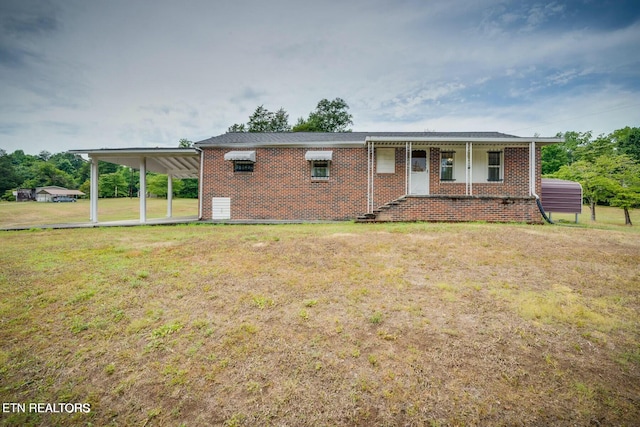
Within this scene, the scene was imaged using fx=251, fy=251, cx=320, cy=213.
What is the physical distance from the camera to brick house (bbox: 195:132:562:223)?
11.9 m

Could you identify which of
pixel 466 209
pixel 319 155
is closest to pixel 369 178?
pixel 319 155

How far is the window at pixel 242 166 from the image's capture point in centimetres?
1262

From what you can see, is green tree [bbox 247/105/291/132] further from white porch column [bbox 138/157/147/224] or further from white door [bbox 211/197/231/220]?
white door [bbox 211/197/231/220]

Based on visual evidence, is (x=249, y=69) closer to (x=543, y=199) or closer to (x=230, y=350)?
(x=543, y=199)

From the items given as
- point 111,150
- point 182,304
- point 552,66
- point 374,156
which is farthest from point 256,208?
point 552,66

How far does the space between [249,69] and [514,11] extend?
61.1ft

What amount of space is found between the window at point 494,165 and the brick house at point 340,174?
0.13 feet

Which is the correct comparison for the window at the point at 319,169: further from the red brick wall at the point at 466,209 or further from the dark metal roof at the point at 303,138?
the red brick wall at the point at 466,209

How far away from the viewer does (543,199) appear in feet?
41.2

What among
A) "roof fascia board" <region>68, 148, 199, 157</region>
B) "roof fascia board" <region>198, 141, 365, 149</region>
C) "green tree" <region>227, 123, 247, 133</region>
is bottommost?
"roof fascia board" <region>68, 148, 199, 157</region>

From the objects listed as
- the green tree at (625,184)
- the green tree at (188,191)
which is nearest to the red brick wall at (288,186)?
the green tree at (625,184)

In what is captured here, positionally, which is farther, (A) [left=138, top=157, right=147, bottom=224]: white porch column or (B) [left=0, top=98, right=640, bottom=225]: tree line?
(B) [left=0, top=98, right=640, bottom=225]: tree line

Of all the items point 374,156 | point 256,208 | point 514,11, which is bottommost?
point 256,208

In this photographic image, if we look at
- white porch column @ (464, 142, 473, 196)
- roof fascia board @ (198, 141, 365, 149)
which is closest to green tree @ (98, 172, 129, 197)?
roof fascia board @ (198, 141, 365, 149)
